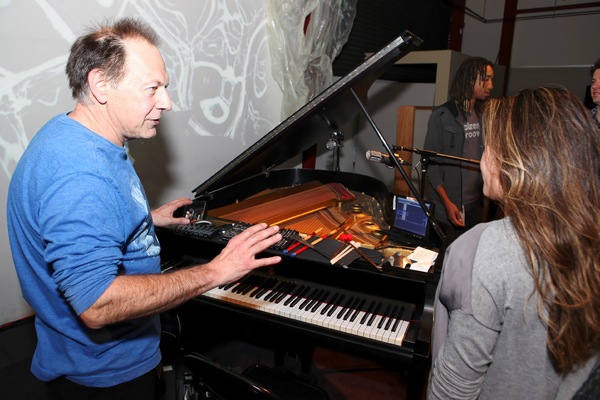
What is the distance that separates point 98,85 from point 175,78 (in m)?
1.80

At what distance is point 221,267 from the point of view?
1374mm

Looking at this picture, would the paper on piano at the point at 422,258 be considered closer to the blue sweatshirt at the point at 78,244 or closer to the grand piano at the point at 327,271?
the grand piano at the point at 327,271

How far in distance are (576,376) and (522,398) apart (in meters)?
0.16

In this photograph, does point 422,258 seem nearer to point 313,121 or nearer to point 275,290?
point 275,290

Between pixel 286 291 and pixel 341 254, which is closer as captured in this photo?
pixel 341 254

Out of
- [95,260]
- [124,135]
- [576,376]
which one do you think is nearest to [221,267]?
[95,260]

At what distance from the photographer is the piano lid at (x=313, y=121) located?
6.39ft

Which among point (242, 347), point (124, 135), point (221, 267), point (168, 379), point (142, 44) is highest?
point (142, 44)

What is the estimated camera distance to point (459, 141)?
3373 mm

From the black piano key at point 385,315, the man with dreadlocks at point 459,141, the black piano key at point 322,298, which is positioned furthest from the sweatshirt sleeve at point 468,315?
the man with dreadlocks at point 459,141

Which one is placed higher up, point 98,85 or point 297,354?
point 98,85

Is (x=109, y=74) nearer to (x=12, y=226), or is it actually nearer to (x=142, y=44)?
(x=142, y=44)

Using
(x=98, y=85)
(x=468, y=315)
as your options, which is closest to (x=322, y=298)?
(x=468, y=315)

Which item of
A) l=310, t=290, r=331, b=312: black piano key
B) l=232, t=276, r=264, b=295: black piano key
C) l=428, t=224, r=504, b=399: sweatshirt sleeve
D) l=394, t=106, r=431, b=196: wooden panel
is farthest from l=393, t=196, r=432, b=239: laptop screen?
l=394, t=106, r=431, b=196: wooden panel
